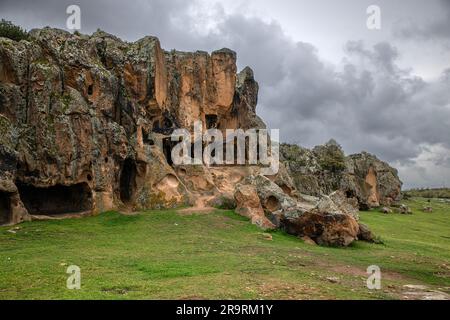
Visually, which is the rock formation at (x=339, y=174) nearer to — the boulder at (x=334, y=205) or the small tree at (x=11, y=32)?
the boulder at (x=334, y=205)

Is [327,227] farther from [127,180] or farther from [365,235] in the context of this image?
[127,180]

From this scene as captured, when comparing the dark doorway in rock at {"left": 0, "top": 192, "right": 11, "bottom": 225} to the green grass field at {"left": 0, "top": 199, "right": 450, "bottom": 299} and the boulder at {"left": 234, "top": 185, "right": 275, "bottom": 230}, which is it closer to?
Answer: the green grass field at {"left": 0, "top": 199, "right": 450, "bottom": 299}

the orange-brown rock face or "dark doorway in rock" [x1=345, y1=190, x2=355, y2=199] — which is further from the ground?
the orange-brown rock face

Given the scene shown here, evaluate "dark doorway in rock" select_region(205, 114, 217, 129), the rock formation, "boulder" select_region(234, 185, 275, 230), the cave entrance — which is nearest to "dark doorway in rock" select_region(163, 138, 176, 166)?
"dark doorway in rock" select_region(205, 114, 217, 129)

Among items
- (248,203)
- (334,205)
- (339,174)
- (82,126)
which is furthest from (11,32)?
(339,174)

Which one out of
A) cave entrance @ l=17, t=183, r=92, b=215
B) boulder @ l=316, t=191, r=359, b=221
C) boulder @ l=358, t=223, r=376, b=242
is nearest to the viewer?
boulder @ l=316, t=191, r=359, b=221

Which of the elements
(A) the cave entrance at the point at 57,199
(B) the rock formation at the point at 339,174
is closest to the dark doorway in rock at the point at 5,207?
(A) the cave entrance at the point at 57,199

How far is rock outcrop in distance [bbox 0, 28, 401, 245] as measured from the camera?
3431 cm

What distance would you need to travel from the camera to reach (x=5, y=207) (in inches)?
1266

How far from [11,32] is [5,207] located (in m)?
27.3

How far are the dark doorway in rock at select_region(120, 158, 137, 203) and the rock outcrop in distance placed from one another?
0.34 ft

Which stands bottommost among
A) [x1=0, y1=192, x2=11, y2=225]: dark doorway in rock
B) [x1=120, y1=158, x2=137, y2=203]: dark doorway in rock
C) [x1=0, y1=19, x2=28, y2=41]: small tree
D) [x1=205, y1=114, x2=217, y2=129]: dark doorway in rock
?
[x1=0, y1=192, x2=11, y2=225]: dark doorway in rock

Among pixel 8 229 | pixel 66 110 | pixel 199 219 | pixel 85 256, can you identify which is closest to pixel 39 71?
pixel 66 110
